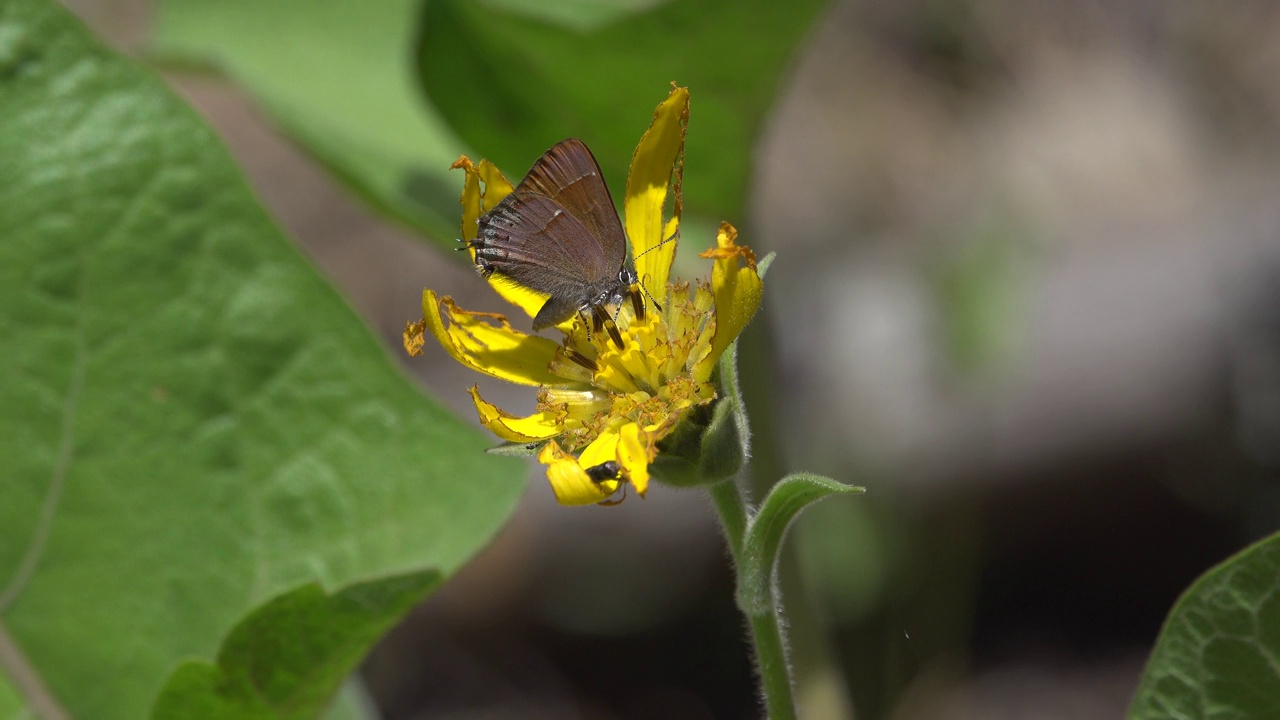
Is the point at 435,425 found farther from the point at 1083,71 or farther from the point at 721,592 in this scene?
the point at 1083,71

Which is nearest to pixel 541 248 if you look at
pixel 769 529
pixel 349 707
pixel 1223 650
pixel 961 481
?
pixel 769 529

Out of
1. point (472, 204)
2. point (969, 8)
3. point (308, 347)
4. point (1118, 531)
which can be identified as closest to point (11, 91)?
point (308, 347)

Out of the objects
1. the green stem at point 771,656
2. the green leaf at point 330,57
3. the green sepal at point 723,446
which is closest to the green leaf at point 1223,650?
the green stem at point 771,656

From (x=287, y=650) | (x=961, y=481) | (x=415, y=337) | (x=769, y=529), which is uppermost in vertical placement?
(x=415, y=337)

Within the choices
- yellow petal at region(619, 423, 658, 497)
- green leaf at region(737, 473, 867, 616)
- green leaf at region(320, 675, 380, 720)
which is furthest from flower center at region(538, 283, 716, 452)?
green leaf at region(320, 675, 380, 720)

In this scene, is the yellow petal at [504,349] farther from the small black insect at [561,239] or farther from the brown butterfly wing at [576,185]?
the brown butterfly wing at [576,185]

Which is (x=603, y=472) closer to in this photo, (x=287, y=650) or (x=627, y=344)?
(x=627, y=344)
